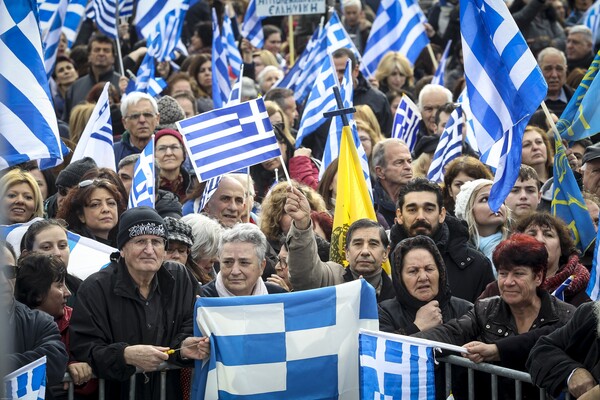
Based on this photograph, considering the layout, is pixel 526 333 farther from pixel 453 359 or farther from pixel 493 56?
pixel 493 56

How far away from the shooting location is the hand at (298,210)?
8.53 m

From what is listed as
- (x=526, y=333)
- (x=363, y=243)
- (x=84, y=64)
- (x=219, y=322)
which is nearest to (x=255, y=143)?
(x=363, y=243)

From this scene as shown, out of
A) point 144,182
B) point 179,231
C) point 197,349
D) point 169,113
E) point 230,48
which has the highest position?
point 230,48

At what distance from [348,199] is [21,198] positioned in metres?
2.30

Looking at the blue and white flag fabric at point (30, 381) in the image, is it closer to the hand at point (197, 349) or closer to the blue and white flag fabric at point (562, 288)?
the hand at point (197, 349)

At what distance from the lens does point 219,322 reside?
A: 7641 millimetres

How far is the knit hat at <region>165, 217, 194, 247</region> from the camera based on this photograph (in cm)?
895

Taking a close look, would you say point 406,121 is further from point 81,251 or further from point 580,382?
point 580,382

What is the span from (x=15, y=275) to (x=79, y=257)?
1413mm

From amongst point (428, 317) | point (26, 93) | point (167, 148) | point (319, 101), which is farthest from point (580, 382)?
point (319, 101)

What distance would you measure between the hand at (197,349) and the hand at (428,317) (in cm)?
119

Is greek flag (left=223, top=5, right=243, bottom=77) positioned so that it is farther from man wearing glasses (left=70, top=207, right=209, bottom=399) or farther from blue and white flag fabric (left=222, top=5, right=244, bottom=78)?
man wearing glasses (left=70, top=207, right=209, bottom=399)

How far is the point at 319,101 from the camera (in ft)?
41.2

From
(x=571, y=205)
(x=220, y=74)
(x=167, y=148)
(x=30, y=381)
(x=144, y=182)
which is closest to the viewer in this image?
(x=30, y=381)
